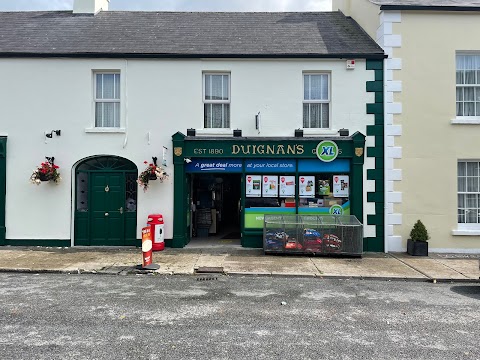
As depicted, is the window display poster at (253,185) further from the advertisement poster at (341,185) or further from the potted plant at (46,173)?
the potted plant at (46,173)

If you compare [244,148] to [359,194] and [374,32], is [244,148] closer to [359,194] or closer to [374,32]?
[359,194]

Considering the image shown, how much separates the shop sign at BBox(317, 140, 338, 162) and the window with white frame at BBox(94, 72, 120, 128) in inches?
261

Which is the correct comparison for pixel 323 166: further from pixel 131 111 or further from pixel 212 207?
pixel 131 111

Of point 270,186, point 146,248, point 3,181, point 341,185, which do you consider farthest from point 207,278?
point 3,181

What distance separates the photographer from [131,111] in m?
11.4

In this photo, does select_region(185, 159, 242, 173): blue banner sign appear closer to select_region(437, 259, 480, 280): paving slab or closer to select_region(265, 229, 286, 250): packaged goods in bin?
select_region(265, 229, 286, 250): packaged goods in bin

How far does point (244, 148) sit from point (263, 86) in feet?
6.97

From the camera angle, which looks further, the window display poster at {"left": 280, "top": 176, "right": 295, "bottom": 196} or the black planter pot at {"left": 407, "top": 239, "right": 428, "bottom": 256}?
the window display poster at {"left": 280, "top": 176, "right": 295, "bottom": 196}

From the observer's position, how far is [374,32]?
39.3ft

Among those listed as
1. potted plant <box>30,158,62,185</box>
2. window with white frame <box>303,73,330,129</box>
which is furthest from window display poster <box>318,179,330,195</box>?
→ potted plant <box>30,158,62,185</box>

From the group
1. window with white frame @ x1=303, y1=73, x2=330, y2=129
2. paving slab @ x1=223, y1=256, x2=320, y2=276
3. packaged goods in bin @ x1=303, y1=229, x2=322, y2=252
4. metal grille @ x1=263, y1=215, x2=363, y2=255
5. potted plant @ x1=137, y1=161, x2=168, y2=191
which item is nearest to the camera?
paving slab @ x1=223, y1=256, x2=320, y2=276

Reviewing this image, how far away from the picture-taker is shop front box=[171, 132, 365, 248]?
1125 cm

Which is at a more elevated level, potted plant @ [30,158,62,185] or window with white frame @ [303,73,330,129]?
window with white frame @ [303,73,330,129]

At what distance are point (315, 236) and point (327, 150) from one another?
2833 millimetres
